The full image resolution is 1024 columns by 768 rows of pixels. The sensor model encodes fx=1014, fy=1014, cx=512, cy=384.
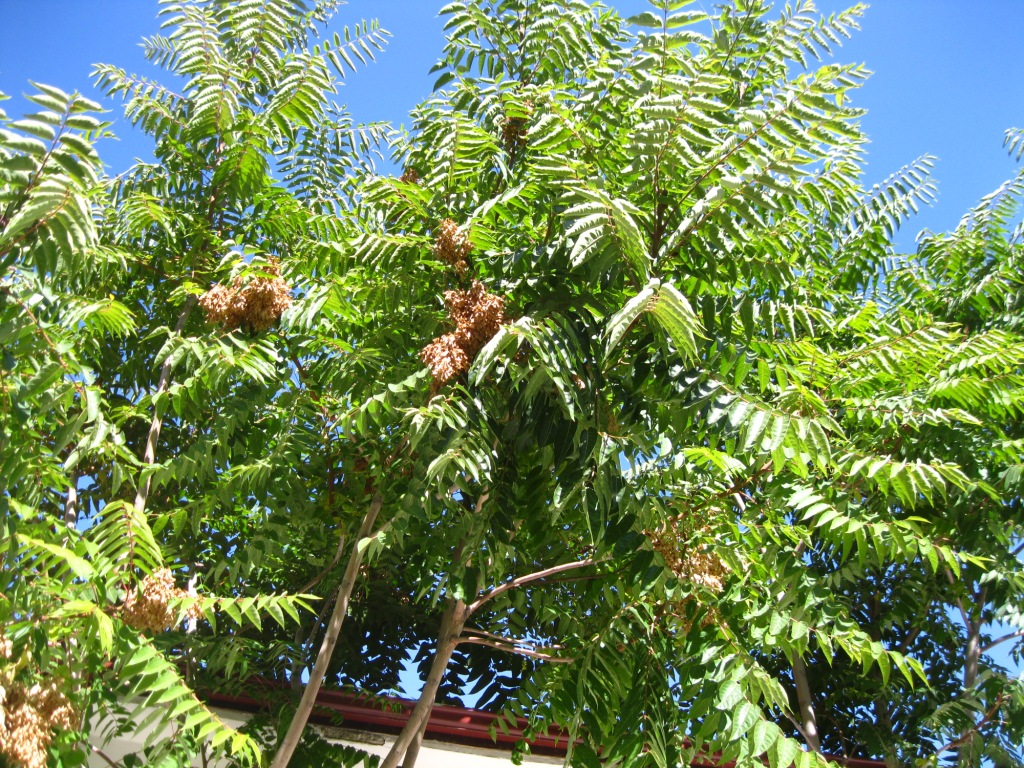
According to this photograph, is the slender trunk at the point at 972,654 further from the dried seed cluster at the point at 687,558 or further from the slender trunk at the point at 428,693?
the slender trunk at the point at 428,693

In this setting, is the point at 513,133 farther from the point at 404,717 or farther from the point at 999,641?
the point at 999,641

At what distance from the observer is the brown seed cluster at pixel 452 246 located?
4555 mm

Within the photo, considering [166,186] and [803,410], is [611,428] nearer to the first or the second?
[803,410]

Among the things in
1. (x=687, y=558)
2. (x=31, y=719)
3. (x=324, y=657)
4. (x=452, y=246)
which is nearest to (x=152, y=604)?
(x=31, y=719)

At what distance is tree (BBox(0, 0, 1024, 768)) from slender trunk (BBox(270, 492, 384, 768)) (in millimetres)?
18

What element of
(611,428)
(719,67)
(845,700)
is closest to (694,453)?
(611,428)

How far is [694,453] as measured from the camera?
417 centimetres

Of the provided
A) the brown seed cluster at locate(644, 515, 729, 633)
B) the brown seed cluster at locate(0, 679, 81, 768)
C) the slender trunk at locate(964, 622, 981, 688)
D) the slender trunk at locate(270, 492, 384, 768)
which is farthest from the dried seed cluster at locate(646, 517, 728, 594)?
the slender trunk at locate(964, 622, 981, 688)

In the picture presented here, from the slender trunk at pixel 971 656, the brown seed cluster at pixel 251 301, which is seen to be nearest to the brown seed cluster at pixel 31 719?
the brown seed cluster at pixel 251 301

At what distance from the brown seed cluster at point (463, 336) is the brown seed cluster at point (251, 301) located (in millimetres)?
1013

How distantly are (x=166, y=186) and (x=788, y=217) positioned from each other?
3.73 meters

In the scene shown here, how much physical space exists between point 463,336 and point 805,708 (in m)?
4.10

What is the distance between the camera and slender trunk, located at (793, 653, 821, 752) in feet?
21.5

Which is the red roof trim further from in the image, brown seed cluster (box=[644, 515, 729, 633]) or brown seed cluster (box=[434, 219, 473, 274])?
brown seed cluster (box=[434, 219, 473, 274])
